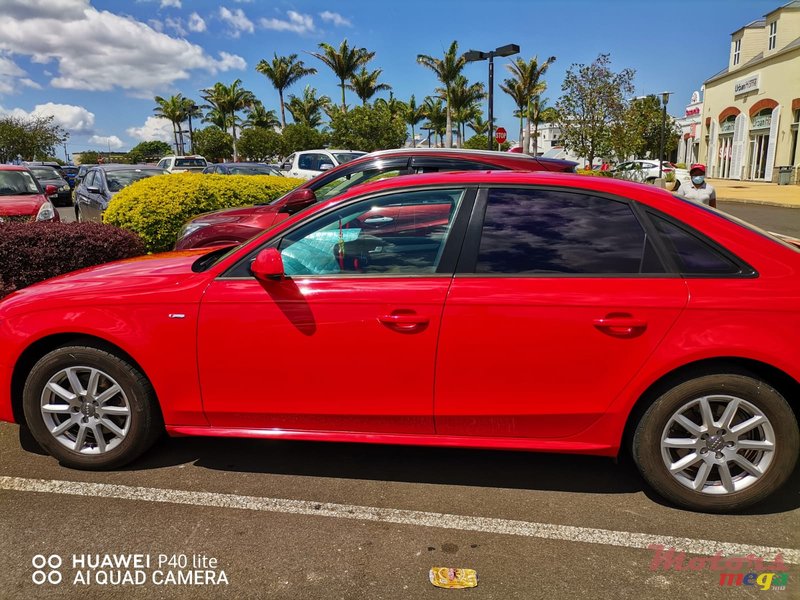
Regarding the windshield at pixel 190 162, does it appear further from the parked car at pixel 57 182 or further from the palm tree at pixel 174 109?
A: the palm tree at pixel 174 109

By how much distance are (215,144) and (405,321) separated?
57712mm

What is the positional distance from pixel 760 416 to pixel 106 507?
10.9 ft

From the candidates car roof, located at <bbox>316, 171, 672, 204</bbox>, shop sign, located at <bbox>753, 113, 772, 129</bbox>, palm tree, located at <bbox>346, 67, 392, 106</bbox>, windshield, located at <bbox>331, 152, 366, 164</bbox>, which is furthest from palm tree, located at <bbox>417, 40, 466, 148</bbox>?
car roof, located at <bbox>316, 171, 672, 204</bbox>

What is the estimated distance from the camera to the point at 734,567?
2670 mm

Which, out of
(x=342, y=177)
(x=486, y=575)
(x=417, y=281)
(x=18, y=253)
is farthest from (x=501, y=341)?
(x=18, y=253)

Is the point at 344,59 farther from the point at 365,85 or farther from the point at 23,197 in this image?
the point at 23,197

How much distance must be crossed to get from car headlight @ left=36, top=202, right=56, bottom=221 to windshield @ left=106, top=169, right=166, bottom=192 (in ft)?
6.07

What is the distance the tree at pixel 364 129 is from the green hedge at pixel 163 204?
24653 mm

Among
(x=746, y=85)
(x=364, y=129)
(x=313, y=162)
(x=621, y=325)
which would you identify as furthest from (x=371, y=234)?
(x=746, y=85)

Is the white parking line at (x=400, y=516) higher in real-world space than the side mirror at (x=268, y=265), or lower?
lower

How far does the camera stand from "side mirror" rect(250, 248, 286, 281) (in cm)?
303

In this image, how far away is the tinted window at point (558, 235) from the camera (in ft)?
9.89

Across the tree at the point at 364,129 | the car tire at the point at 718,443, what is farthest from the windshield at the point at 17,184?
the tree at the point at 364,129

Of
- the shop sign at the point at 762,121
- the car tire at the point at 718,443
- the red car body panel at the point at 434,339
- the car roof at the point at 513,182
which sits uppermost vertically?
the shop sign at the point at 762,121
